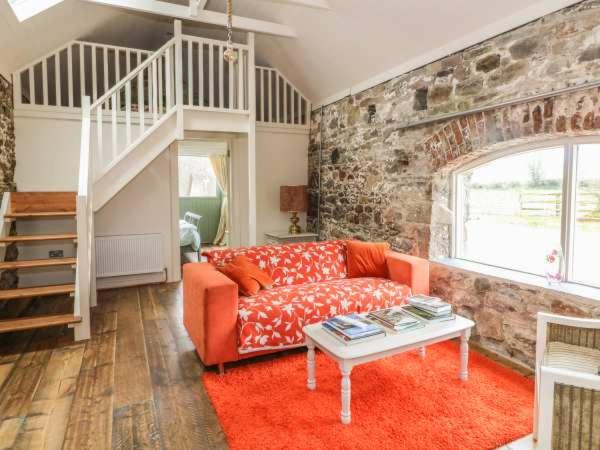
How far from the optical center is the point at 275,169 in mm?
5953

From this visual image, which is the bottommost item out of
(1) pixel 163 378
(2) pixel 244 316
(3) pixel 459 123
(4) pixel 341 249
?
(1) pixel 163 378

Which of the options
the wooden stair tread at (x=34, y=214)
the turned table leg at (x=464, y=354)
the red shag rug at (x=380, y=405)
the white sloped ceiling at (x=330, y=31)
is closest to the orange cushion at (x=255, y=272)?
the red shag rug at (x=380, y=405)

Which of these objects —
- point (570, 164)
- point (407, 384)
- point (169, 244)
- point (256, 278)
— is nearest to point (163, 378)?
point (256, 278)

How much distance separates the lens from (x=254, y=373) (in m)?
2.76

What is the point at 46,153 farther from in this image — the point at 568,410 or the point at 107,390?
the point at 568,410

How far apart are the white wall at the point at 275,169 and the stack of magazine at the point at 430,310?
11.3 ft

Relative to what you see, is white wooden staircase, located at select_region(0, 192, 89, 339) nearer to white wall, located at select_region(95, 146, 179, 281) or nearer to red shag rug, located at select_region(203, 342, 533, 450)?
white wall, located at select_region(95, 146, 179, 281)

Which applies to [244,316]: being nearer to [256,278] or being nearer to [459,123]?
[256,278]

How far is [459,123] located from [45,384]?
3777 mm

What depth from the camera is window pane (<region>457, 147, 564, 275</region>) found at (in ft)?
9.70

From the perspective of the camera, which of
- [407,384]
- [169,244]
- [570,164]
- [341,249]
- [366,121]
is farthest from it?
[169,244]

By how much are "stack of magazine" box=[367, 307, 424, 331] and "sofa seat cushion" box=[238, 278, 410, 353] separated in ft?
1.62

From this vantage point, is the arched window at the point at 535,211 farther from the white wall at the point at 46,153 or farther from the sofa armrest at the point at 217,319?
the white wall at the point at 46,153

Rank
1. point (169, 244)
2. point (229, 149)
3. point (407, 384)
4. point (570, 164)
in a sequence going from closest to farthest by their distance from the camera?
point (407, 384), point (570, 164), point (169, 244), point (229, 149)
